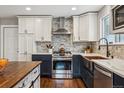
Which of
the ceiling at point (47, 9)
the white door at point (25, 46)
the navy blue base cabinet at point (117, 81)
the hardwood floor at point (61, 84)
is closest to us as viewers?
the navy blue base cabinet at point (117, 81)

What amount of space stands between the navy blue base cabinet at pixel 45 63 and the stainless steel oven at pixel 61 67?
0.13 meters

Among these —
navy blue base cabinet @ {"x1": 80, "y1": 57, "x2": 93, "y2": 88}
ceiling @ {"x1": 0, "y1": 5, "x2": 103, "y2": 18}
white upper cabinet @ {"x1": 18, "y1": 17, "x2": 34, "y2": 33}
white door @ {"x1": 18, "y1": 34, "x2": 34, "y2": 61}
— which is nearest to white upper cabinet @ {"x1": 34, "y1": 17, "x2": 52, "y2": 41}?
white upper cabinet @ {"x1": 18, "y1": 17, "x2": 34, "y2": 33}

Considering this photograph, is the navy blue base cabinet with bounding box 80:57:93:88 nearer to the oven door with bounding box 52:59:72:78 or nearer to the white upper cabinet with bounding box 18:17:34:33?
the oven door with bounding box 52:59:72:78

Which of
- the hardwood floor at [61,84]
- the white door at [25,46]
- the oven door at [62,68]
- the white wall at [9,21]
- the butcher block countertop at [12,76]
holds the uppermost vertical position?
the white wall at [9,21]

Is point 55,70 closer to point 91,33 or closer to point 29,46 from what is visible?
point 29,46

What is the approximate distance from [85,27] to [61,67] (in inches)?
62.7

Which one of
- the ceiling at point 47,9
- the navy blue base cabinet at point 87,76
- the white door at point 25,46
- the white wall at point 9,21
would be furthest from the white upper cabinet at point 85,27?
the white wall at point 9,21

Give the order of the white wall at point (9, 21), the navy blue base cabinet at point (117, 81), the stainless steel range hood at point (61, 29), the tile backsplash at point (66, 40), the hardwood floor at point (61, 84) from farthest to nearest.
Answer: the white wall at point (9, 21) → the tile backsplash at point (66, 40) → the stainless steel range hood at point (61, 29) → the hardwood floor at point (61, 84) → the navy blue base cabinet at point (117, 81)

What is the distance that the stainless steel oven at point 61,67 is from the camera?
6523mm

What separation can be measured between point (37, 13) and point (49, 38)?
0.98m

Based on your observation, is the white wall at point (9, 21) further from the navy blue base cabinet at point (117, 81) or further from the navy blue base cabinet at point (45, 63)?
the navy blue base cabinet at point (117, 81)

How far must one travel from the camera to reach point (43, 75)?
653cm

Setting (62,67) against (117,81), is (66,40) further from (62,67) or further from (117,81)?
(117,81)
